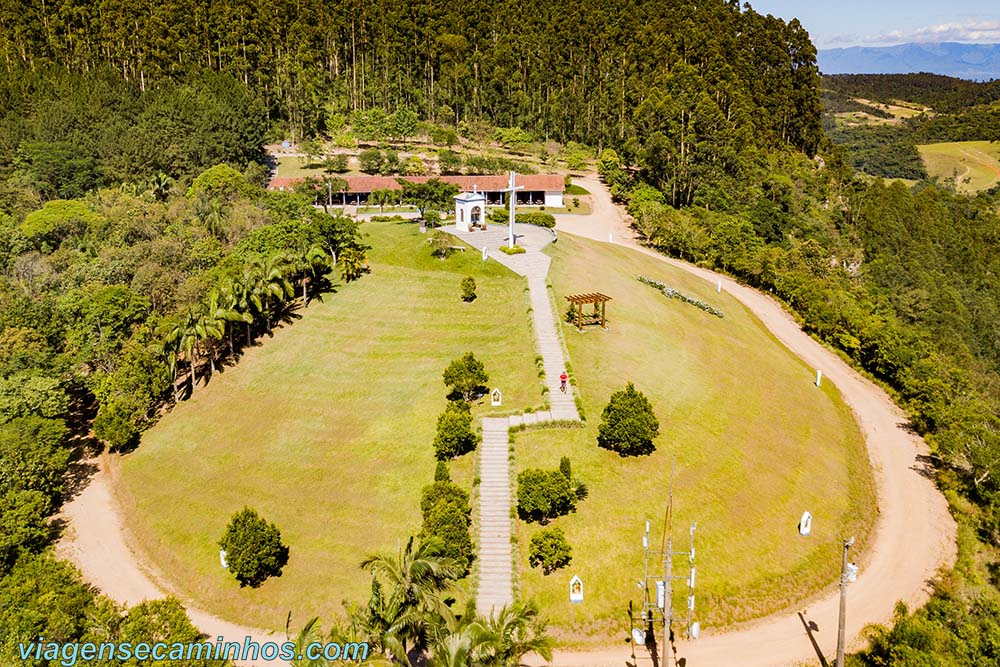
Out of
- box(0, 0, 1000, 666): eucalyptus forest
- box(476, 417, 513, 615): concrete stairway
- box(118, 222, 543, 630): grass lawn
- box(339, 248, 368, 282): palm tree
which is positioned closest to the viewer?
box(476, 417, 513, 615): concrete stairway

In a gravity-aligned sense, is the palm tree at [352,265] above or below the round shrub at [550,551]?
above

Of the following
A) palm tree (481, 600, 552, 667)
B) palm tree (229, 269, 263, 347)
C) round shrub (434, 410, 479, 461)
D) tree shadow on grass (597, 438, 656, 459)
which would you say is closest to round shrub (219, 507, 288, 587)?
round shrub (434, 410, 479, 461)

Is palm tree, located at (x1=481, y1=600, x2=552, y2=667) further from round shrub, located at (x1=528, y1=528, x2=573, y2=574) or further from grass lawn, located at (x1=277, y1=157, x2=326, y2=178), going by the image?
grass lawn, located at (x1=277, y1=157, x2=326, y2=178)

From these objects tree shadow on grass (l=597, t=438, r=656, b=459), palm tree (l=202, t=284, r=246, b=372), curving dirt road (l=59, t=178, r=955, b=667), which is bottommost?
curving dirt road (l=59, t=178, r=955, b=667)

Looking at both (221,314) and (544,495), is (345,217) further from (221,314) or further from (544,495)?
(544,495)

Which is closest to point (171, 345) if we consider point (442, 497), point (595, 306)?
point (442, 497)

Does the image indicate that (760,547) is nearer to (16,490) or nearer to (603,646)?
(603,646)

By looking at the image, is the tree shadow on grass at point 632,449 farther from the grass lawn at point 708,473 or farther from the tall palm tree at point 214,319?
the tall palm tree at point 214,319

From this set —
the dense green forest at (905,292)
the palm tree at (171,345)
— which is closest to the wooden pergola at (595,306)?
the dense green forest at (905,292)
